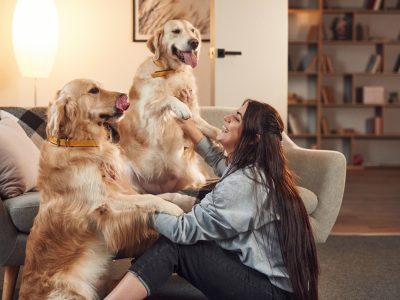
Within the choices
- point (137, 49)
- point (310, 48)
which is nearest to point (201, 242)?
point (137, 49)

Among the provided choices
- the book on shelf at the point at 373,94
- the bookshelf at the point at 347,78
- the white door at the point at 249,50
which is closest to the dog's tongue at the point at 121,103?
the white door at the point at 249,50

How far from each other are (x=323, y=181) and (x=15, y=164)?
148 centimetres

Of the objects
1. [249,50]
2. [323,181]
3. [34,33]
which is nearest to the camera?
[323,181]

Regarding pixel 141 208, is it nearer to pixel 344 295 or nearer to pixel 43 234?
pixel 43 234

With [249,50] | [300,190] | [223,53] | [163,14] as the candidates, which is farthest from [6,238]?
[163,14]

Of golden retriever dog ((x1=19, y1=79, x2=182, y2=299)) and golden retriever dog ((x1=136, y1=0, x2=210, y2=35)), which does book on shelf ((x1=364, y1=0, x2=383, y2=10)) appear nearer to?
golden retriever dog ((x1=136, y1=0, x2=210, y2=35))

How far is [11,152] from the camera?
9.59 ft

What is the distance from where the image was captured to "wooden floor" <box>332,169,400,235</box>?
452 centimetres

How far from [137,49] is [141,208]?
3.67m

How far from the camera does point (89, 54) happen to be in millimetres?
5656

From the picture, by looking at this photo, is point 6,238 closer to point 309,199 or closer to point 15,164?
point 15,164

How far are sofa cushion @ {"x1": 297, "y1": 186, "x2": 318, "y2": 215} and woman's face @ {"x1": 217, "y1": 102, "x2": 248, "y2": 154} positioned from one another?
0.82 meters

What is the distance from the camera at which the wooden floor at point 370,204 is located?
452 centimetres

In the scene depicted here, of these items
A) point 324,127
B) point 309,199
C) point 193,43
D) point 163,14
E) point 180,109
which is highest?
point 163,14
